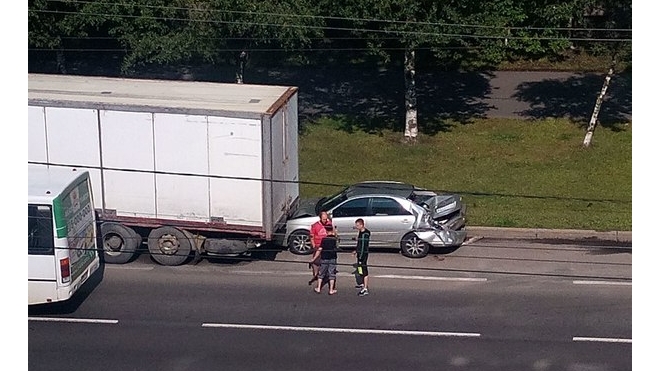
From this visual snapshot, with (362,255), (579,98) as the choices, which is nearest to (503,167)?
(579,98)

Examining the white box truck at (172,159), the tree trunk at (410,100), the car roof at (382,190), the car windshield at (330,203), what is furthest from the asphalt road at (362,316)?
the tree trunk at (410,100)

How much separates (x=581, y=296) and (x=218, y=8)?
10.1 meters

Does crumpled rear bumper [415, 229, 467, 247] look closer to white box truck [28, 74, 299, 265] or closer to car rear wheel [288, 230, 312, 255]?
car rear wheel [288, 230, 312, 255]

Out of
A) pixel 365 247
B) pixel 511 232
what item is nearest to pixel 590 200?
pixel 511 232

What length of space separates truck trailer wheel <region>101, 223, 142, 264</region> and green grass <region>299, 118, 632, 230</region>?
137 inches

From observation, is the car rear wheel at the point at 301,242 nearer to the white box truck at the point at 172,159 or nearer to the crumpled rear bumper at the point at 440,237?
the white box truck at the point at 172,159

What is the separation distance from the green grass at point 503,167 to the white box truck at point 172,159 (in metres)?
2.32

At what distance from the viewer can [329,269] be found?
54.1ft

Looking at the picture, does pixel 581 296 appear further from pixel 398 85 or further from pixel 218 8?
pixel 398 85

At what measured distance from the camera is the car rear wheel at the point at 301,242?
60.5ft

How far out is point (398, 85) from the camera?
1132 inches

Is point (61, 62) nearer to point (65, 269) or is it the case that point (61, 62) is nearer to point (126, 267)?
point (126, 267)

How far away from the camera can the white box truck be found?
56.0ft

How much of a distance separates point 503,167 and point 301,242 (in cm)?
626
